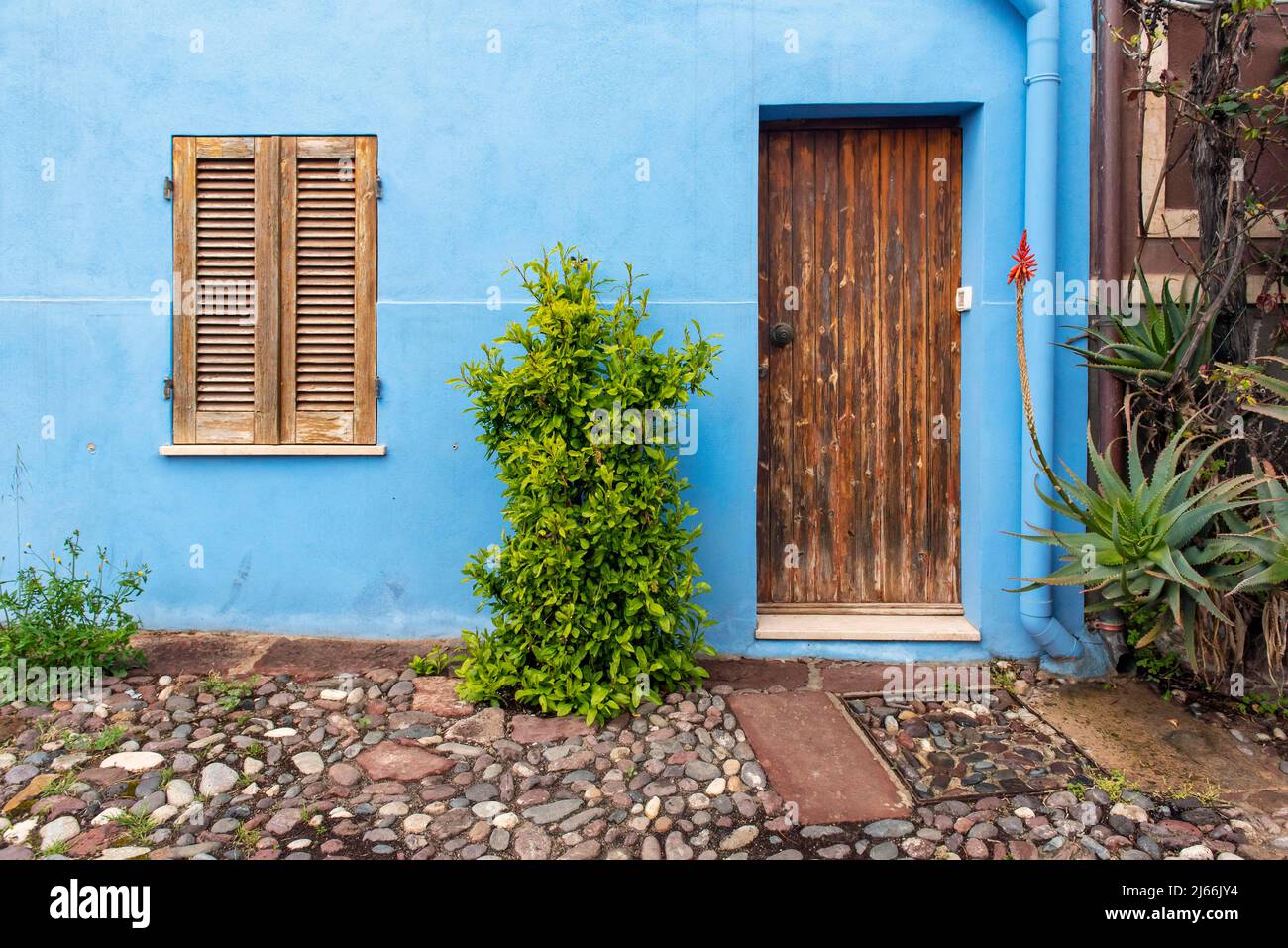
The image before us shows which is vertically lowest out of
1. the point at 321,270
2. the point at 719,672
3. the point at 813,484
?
the point at 719,672

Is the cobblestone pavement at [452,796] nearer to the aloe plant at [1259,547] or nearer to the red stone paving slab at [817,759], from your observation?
the red stone paving slab at [817,759]

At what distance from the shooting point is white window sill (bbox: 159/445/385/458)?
4.45 meters

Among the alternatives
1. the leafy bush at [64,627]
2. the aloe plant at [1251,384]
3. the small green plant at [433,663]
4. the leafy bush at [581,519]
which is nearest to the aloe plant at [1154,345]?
the aloe plant at [1251,384]

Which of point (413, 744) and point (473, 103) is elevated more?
point (473, 103)

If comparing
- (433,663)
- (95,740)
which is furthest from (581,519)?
(95,740)

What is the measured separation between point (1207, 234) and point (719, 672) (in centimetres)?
306

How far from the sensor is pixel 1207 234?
13.5 feet

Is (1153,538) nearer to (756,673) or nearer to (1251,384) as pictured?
(1251,384)

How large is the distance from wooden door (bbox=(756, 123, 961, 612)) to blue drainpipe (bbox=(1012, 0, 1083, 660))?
1.41 feet

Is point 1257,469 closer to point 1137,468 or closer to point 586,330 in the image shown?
point 1137,468

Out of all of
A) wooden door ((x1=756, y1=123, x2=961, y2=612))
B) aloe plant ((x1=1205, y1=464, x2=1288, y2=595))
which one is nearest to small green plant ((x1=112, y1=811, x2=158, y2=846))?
wooden door ((x1=756, y1=123, x2=961, y2=612))

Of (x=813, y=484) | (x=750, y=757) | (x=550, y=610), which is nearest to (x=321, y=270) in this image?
(x=550, y=610)

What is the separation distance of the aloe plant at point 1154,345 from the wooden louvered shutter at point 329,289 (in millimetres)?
3395

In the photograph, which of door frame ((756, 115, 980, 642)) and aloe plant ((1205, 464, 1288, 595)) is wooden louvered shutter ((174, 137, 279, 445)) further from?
aloe plant ((1205, 464, 1288, 595))
